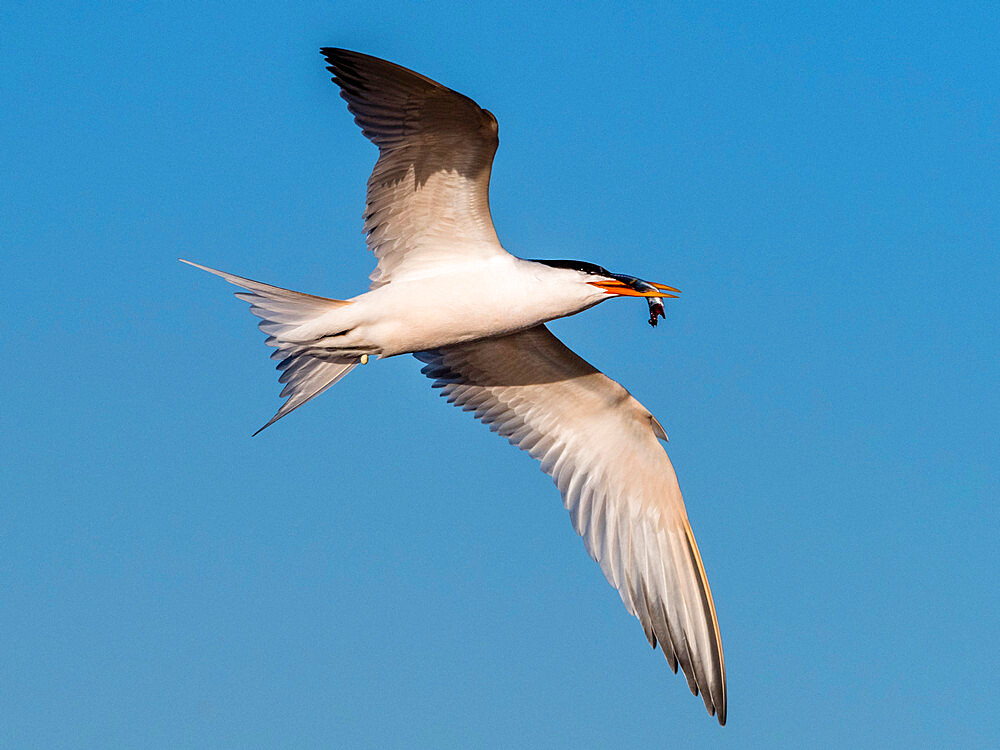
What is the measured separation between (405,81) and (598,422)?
4.03 m

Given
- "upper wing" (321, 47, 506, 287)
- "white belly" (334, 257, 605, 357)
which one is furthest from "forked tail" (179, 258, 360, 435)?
"upper wing" (321, 47, 506, 287)

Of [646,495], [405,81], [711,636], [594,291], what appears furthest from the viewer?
[646,495]

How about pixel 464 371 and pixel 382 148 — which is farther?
pixel 464 371

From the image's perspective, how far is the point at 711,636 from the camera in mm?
10734


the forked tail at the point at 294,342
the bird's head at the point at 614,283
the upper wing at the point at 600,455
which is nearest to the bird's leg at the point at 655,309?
the bird's head at the point at 614,283

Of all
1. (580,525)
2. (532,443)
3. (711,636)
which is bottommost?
(711,636)

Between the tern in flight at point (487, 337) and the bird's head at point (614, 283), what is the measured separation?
1cm

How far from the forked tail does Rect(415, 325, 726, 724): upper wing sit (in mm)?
1446

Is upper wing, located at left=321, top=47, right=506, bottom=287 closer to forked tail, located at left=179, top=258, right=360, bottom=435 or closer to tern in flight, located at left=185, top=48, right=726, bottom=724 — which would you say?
tern in flight, located at left=185, top=48, right=726, bottom=724

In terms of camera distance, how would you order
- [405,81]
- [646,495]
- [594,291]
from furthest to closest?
[646,495] < [594,291] < [405,81]

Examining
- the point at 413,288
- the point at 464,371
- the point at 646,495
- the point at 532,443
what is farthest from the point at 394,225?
the point at 646,495

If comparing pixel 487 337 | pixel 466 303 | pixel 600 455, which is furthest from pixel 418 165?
pixel 600 455

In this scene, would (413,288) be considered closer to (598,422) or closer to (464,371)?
(464,371)

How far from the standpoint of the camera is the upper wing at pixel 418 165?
895 centimetres
